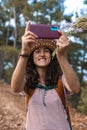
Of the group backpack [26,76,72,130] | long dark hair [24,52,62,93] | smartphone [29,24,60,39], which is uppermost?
smartphone [29,24,60,39]

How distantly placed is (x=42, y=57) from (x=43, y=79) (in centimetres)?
17

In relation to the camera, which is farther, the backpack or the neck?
the neck

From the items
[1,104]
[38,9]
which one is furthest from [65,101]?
[38,9]

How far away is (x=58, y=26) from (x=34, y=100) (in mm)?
565

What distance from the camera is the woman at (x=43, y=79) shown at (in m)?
2.74

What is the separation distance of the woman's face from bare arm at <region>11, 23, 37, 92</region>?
A: 0.17m

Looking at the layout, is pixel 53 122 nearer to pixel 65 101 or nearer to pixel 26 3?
pixel 65 101

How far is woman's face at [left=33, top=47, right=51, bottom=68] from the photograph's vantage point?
292 centimetres

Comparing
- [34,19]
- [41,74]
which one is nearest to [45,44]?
[41,74]

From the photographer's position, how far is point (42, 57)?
293cm

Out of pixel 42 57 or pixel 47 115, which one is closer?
pixel 47 115

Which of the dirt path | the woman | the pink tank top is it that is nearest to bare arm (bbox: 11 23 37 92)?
the woman

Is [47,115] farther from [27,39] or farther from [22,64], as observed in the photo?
[27,39]

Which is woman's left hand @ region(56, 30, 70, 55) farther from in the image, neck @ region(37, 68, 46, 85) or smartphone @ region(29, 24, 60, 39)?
neck @ region(37, 68, 46, 85)
